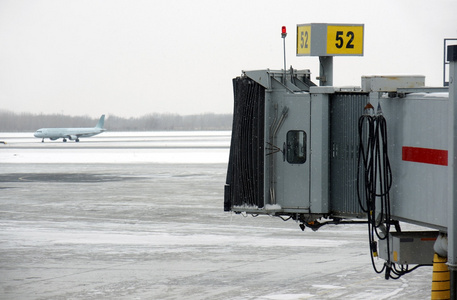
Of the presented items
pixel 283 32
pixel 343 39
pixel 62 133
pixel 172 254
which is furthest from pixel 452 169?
pixel 62 133

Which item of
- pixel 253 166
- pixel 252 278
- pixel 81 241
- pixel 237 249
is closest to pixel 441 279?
pixel 253 166

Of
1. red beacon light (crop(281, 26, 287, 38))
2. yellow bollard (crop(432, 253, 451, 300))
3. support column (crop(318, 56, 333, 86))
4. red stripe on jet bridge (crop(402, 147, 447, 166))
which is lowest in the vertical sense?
yellow bollard (crop(432, 253, 451, 300))

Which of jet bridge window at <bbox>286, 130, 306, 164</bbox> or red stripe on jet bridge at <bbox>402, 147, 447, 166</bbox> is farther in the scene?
jet bridge window at <bbox>286, 130, 306, 164</bbox>

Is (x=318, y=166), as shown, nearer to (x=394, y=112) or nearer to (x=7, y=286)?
(x=394, y=112)

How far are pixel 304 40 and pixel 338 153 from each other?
7.43 feet

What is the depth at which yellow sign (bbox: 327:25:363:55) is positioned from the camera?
12.6 metres

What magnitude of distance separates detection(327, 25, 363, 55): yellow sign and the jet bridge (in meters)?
0.18

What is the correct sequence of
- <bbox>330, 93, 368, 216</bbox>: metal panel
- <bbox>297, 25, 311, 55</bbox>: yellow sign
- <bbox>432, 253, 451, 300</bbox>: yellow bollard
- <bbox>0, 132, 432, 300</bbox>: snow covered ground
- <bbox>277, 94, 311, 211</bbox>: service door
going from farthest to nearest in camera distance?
<bbox>0, 132, 432, 300</bbox>: snow covered ground
<bbox>297, 25, 311, 55</bbox>: yellow sign
<bbox>277, 94, 311, 211</bbox>: service door
<bbox>330, 93, 368, 216</bbox>: metal panel
<bbox>432, 253, 451, 300</bbox>: yellow bollard

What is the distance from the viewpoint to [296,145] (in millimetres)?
12164

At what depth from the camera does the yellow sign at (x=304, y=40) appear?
12.8 metres

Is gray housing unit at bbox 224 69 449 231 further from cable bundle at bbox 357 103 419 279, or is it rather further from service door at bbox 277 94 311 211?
cable bundle at bbox 357 103 419 279

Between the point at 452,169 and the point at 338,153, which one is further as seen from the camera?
the point at 338,153

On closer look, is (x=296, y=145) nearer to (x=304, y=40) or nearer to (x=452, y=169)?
(x=304, y=40)

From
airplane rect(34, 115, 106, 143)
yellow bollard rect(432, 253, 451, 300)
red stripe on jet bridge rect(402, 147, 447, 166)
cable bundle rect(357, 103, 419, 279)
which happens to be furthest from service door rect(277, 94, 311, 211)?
airplane rect(34, 115, 106, 143)
